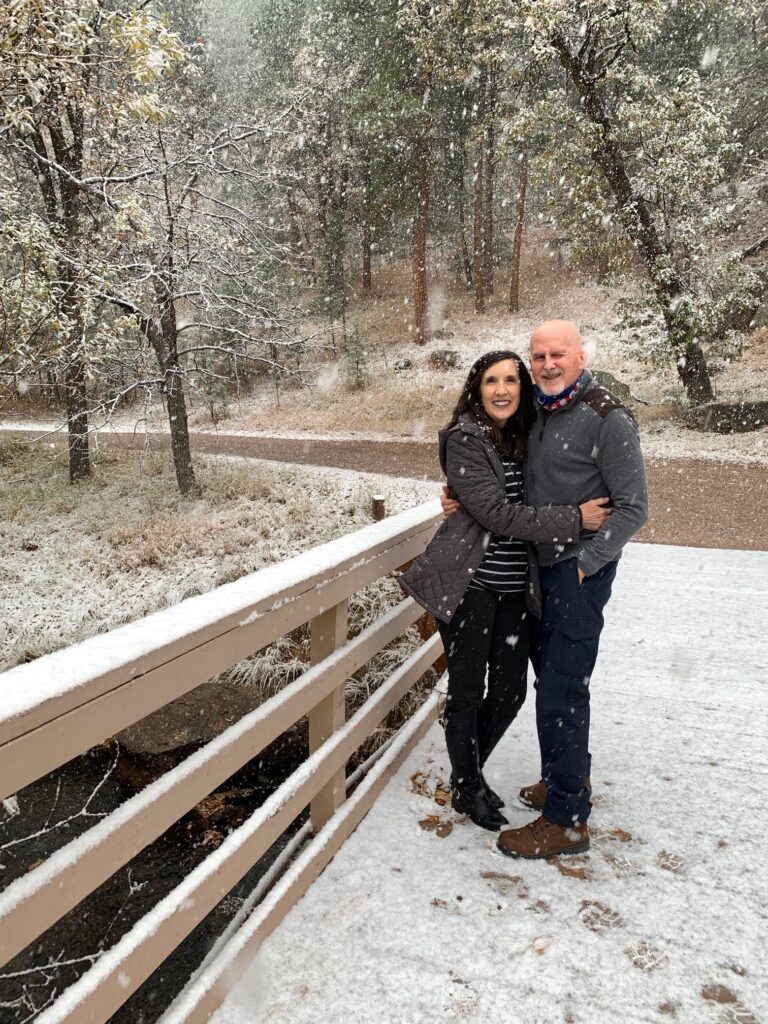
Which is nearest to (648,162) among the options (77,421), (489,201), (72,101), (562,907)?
(72,101)

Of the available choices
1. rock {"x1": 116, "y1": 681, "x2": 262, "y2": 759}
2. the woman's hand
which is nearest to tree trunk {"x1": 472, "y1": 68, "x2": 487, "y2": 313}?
rock {"x1": 116, "y1": 681, "x2": 262, "y2": 759}

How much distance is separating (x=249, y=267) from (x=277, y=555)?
515 cm

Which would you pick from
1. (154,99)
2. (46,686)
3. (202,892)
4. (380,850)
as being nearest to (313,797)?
(380,850)

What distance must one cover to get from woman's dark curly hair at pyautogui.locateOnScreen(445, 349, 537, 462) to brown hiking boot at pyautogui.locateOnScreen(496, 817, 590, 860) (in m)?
1.53

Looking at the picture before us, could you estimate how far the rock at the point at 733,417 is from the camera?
14.1m

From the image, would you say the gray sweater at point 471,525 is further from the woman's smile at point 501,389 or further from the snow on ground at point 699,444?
the snow on ground at point 699,444

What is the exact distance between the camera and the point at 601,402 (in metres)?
2.59

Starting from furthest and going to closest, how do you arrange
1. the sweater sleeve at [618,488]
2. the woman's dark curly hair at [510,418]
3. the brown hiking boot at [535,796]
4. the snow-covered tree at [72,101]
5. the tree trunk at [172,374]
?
the tree trunk at [172,374]
the snow-covered tree at [72,101]
the brown hiking boot at [535,796]
the woman's dark curly hair at [510,418]
the sweater sleeve at [618,488]

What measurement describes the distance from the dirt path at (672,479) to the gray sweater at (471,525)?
21.4 ft

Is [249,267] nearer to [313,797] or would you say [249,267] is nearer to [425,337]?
[313,797]

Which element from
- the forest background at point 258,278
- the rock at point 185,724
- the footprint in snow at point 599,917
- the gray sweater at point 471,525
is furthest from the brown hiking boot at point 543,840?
the rock at point 185,724

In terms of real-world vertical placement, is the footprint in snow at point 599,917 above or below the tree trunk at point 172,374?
below

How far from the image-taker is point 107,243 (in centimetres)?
1070

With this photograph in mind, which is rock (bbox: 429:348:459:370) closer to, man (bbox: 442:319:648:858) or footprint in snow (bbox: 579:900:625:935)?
man (bbox: 442:319:648:858)
